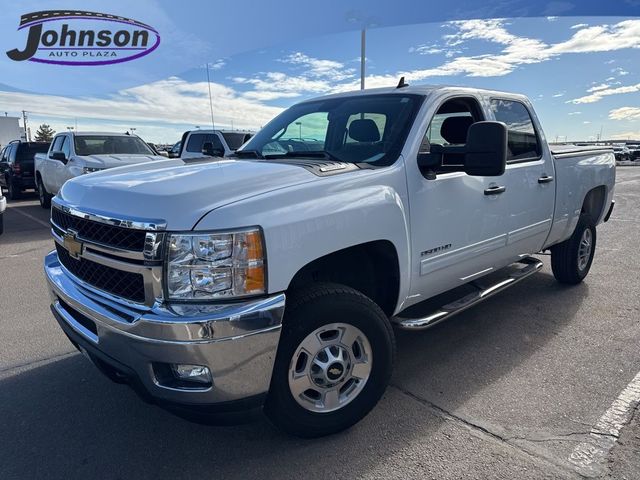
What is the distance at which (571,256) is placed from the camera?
5164 millimetres

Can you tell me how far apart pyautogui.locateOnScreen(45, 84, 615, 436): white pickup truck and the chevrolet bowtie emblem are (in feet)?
0.04

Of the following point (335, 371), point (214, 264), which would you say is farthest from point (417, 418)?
point (214, 264)

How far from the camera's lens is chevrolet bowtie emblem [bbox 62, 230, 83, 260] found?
8.39ft

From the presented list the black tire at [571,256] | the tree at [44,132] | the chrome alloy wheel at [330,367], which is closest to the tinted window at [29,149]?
the black tire at [571,256]

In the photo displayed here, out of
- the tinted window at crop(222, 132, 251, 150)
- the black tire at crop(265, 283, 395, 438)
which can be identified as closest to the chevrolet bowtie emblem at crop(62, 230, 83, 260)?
the black tire at crop(265, 283, 395, 438)

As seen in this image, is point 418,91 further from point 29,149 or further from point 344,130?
point 29,149

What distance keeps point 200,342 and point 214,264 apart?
34cm

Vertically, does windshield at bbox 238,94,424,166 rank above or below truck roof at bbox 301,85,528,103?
below

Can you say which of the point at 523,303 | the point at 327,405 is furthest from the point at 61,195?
the point at 523,303

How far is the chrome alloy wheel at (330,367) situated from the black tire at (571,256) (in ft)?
11.3

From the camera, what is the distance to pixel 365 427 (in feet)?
9.05

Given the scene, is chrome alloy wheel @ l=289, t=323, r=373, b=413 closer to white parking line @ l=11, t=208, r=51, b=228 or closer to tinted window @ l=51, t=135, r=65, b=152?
white parking line @ l=11, t=208, r=51, b=228

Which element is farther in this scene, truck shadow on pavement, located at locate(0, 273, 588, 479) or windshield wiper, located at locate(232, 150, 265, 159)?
windshield wiper, located at locate(232, 150, 265, 159)

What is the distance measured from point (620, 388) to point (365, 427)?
1.78 m
